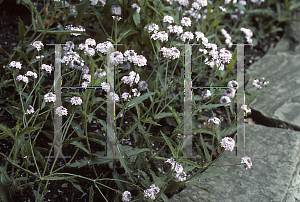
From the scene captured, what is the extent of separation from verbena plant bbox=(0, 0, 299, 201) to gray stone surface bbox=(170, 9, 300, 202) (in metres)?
0.20

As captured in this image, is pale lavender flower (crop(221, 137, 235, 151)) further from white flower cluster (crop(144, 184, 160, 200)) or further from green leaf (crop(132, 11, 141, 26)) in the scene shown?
green leaf (crop(132, 11, 141, 26))

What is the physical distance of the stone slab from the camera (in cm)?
183

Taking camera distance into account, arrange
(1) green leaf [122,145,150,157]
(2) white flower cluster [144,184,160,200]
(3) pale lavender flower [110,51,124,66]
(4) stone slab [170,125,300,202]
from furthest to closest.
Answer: (4) stone slab [170,125,300,202] < (1) green leaf [122,145,150,157] < (3) pale lavender flower [110,51,124,66] < (2) white flower cluster [144,184,160,200]

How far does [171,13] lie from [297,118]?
1261 mm

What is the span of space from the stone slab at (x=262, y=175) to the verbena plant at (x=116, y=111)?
16 centimetres

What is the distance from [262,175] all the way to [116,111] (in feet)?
3.23

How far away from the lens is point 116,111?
216 centimetres

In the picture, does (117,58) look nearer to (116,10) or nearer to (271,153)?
(116,10)

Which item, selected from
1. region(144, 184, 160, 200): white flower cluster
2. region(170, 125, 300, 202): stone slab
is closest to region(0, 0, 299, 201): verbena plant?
region(144, 184, 160, 200): white flower cluster

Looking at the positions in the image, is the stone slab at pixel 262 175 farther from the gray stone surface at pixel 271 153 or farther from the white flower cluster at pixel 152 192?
the white flower cluster at pixel 152 192

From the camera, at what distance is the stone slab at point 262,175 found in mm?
1831

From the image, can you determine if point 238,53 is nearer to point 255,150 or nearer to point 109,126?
point 255,150

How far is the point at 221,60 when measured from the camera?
5.44ft

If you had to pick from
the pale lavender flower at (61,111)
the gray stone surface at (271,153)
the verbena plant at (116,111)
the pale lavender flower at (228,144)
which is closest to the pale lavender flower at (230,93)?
the verbena plant at (116,111)
